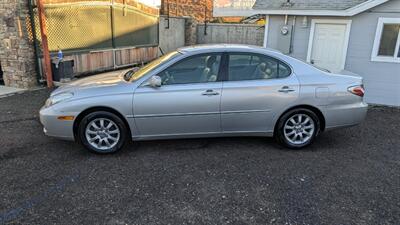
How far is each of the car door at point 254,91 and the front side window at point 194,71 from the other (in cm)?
21

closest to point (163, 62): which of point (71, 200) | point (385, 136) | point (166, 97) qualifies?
point (166, 97)

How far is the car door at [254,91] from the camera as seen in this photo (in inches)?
175

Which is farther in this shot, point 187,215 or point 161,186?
point 161,186

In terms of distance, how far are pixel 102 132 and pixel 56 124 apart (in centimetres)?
60

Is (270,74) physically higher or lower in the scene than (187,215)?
higher

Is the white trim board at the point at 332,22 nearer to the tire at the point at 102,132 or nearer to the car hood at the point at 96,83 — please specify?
the car hood at the point at 96,83

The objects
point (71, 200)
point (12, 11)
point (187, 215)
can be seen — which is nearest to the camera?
point (187, 215)

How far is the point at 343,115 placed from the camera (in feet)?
15.4

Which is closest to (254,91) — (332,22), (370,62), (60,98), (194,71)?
(194,71)

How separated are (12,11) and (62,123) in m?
5.38

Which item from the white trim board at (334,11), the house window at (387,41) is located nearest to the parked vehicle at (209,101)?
the white trim board at (334,11)

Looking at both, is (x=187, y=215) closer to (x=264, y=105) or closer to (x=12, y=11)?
(x=264, y=105)

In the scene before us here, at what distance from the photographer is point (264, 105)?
4520 millimetres

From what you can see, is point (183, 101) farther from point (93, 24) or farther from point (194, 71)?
point (93, 24)
